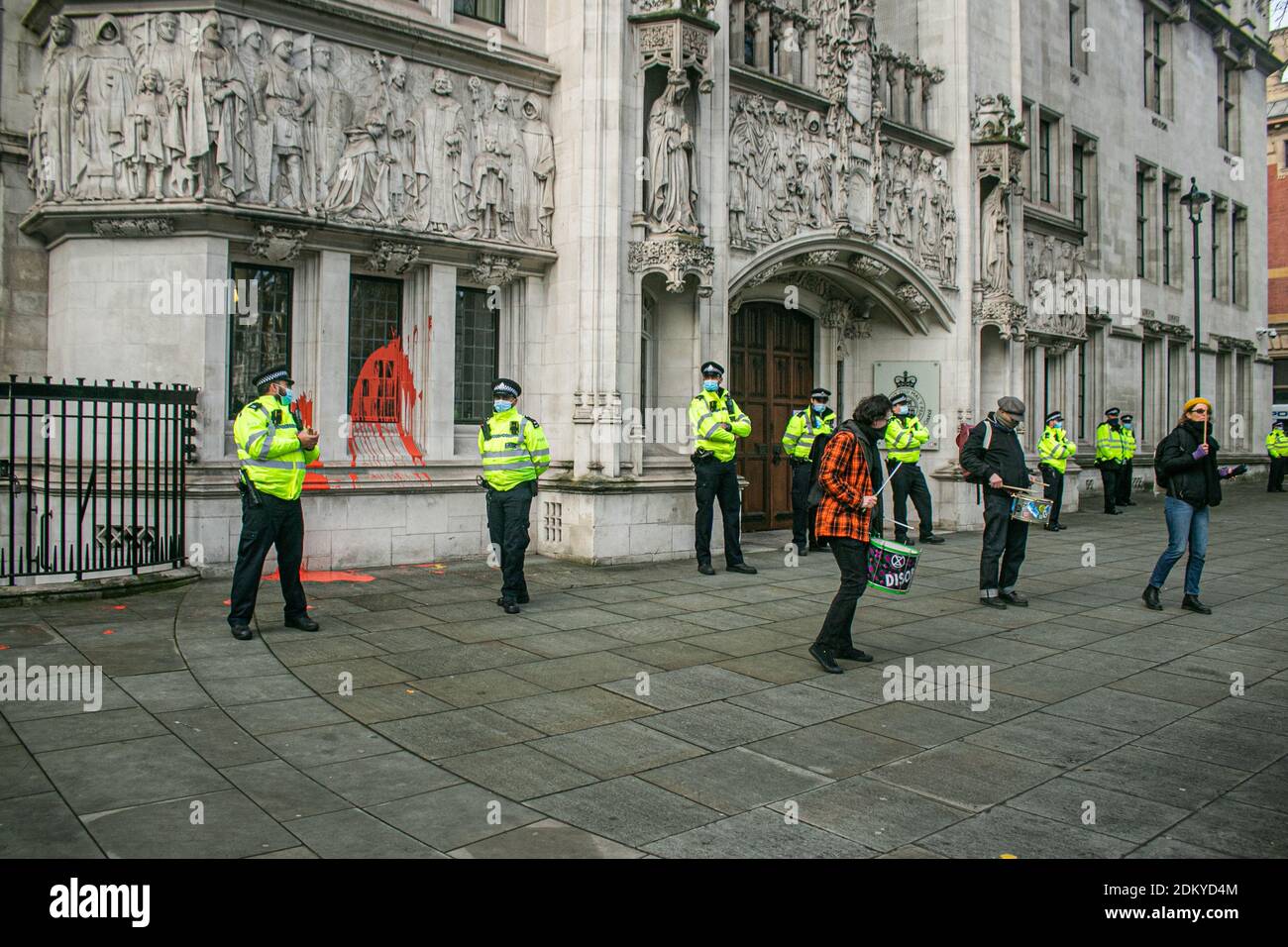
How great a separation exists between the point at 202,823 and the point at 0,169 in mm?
9491

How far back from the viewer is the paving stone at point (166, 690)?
6.37 meters

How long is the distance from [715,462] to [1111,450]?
45.1 ft

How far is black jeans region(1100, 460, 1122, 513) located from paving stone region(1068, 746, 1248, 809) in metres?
17.4

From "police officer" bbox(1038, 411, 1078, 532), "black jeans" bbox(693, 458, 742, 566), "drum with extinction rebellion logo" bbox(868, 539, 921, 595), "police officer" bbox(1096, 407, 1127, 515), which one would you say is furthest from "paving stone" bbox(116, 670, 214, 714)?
"police officer" bbox(1096, 407, 1127, 515)

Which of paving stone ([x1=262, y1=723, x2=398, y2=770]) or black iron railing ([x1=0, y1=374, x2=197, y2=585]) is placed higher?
black iron railing ([x1=0, y1=374, x2=197, y2=585])

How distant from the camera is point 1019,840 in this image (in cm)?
459

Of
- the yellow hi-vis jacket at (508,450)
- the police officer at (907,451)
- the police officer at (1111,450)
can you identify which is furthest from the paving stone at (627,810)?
the police officer at (1111,450)

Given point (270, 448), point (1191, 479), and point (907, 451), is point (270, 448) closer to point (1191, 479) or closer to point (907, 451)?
point (1191, 479)

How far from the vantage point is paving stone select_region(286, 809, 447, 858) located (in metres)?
4.30

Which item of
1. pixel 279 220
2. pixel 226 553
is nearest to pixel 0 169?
pixel 279 220

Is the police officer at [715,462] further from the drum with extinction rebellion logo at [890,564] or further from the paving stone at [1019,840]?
the paving stone at [1019,840]

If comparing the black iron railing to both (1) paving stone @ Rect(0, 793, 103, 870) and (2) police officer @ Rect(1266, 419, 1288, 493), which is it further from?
(2) police officer @ Rect(1266, 419, 1288, 493)

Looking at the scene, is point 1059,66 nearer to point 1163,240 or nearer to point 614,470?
point 1163,240

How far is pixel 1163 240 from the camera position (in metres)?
28.6
